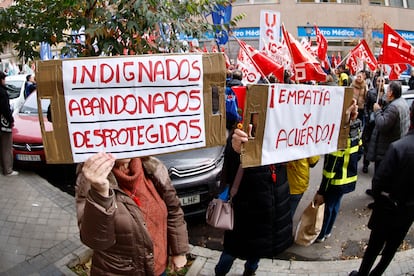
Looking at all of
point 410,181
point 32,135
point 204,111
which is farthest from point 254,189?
point 32,135

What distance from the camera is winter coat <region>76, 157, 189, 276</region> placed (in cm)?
220

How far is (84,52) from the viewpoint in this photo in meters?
3.95

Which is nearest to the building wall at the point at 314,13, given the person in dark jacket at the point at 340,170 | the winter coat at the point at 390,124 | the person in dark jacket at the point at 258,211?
the winter coat at the point at 390,124

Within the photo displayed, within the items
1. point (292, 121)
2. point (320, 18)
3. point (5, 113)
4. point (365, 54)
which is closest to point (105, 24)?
point (292, 121)

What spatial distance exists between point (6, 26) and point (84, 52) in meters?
0.79

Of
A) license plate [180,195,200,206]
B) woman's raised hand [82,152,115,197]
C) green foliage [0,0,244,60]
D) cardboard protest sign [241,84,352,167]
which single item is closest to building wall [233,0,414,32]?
license plate [180,195,200,206]

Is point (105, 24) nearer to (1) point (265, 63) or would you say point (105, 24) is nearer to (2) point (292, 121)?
(2) point (292, 121)

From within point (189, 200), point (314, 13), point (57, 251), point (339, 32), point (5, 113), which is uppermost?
point (314, 13)

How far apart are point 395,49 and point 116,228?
5825mm

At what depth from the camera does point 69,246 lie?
4734mm

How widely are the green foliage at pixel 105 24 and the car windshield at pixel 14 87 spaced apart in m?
9.13

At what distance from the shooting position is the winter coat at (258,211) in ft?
11.2

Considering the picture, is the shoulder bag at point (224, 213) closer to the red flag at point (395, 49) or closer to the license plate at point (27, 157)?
the red flag at point (395, 49)

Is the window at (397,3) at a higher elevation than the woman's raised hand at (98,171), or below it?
higher
